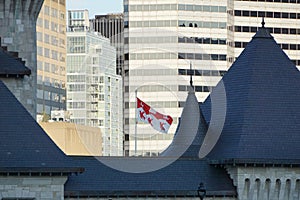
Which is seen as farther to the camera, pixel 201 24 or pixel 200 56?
pixel 201 24

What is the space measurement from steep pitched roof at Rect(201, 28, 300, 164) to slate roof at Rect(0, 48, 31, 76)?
386 inches

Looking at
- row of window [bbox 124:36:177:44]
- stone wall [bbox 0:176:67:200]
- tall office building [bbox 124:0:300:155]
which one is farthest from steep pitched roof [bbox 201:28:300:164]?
row of window [bbox 124:36:177:44]

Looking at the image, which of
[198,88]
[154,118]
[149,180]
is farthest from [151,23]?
[149,180]

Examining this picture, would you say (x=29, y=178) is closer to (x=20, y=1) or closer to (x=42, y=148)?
(x=42, y=148)

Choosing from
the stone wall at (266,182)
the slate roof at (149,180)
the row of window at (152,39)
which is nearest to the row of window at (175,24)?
the row of window at (152,39)

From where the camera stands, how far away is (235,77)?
7138 cm

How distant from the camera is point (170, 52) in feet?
606

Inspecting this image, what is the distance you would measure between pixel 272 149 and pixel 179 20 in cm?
12080

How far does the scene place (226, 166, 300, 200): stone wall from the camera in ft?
222

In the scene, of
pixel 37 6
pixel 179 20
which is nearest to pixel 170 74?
pixel 179 20

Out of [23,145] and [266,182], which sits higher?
[23,145]

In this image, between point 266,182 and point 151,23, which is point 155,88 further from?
point 266,182

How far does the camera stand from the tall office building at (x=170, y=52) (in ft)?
610

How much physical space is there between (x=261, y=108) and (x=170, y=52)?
378 ft
